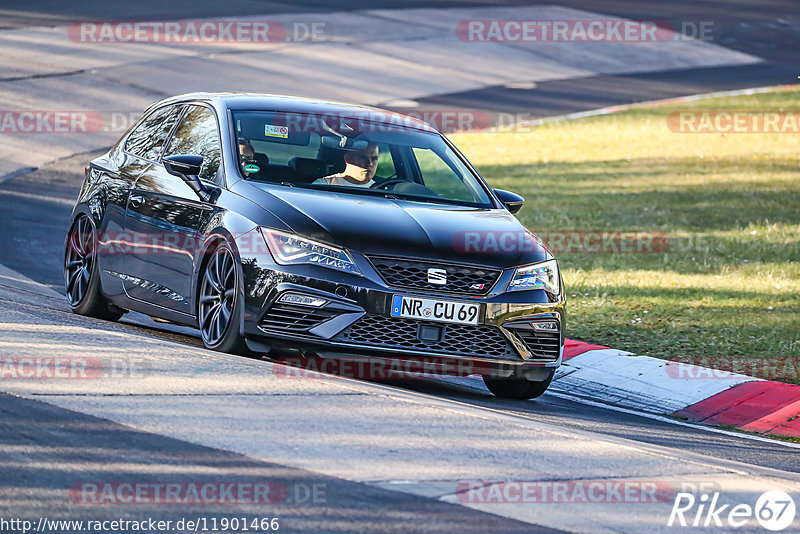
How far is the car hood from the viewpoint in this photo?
7.91 m

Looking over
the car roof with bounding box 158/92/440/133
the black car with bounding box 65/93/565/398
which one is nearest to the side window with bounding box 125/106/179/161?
the black car with bounding box 65/93/565/398

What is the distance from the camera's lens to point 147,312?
30.3ft

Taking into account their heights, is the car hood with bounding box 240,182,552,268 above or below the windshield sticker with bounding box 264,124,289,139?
below

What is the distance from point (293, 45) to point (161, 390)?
2384cm

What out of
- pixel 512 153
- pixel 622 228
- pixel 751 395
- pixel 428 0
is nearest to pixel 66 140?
pixel 512 153

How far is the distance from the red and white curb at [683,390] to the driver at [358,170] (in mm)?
2198

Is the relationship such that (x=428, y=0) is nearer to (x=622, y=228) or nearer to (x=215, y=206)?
(x=622, y=228)

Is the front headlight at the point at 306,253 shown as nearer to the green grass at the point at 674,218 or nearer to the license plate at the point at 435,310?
the license plate at the point at 435,310

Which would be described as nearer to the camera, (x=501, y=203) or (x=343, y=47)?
(x=501, y=203)
